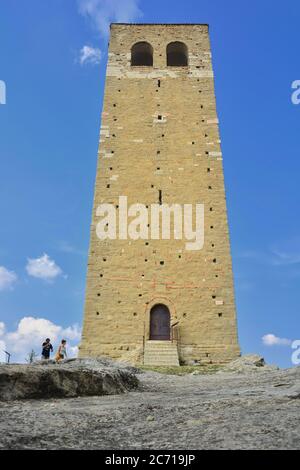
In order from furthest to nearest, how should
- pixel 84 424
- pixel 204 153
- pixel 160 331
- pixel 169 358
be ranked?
1. pixel 204 153
2. pixel 160 331
3. pixel 169 358
4. pixel 84 424

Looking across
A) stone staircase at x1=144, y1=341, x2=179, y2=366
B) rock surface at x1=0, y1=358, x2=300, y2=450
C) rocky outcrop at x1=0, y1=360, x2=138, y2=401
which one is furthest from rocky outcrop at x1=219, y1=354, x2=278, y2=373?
rock surface at x1=0, y1=358, x2=300, y2=450

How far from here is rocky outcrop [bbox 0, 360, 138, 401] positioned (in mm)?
5039

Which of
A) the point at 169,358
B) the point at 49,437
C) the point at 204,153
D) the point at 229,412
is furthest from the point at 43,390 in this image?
the point at 204,153

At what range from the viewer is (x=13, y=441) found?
3096 mm

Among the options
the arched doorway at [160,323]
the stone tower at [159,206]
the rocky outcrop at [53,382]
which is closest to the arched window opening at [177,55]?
the stone tower at [159,206]

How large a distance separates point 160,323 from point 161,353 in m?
1.34

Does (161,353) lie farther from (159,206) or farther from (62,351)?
(159,206)

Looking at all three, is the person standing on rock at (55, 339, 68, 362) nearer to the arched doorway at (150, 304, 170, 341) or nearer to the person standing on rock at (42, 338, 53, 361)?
the person standing on rock at (42, 338, 53, 361)

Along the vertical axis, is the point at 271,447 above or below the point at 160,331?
below

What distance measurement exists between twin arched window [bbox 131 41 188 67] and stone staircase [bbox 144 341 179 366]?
14028 mm

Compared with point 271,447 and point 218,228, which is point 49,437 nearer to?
point 271,447

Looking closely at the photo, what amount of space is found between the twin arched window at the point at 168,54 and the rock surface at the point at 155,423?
20.1 m

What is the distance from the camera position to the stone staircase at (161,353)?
14273 mm
